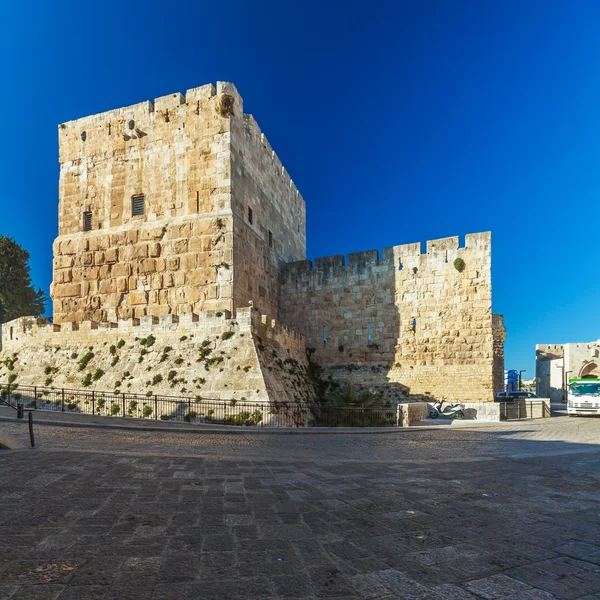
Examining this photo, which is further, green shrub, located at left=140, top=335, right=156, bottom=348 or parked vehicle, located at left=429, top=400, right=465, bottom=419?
parked vehicle, located at left=429, top=400, right=465, bottom=419

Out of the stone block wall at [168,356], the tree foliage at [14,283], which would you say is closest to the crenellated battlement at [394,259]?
the stone block wall at [168,356]

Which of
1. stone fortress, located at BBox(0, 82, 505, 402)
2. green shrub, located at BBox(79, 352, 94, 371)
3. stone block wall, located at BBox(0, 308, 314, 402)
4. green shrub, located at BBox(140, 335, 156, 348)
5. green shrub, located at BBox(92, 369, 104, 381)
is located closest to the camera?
stone block wall, located at BBox(0, 308, 314, 402)

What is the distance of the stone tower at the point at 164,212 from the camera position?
19828 millimetres

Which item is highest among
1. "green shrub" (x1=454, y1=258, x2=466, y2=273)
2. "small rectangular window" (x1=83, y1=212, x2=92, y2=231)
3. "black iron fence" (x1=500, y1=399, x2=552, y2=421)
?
"small rectangular window" (x1=83, y1=212, x2=92, y2=231)

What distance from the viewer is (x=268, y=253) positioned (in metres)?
23.6

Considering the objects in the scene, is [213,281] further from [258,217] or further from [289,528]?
[289,528]

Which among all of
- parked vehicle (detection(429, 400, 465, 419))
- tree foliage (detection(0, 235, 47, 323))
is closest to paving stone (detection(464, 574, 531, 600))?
parked vehicle (detection(429, 400, 465, 419))

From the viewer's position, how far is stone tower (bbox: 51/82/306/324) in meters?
19.8

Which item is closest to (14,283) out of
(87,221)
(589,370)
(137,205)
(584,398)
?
(87,221)

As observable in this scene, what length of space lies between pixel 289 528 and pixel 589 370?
40.2 meters

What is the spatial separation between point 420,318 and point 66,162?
21.0m

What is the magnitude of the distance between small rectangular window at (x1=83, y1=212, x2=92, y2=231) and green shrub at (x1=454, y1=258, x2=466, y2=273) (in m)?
19.2

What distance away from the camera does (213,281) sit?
19.4 meters

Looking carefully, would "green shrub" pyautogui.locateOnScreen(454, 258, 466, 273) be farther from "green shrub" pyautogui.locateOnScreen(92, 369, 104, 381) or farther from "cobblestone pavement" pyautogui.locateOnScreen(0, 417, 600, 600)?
"green shrub" pyautogui.locateOnScreen(92, 369, 104, 381)
